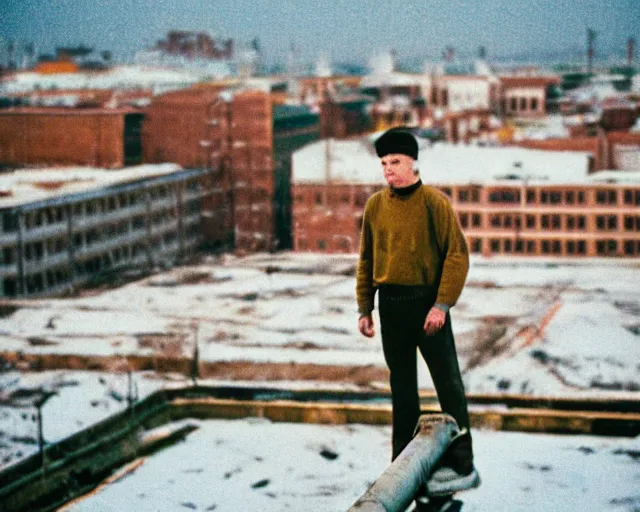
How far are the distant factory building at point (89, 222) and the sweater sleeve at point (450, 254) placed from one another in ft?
41.7

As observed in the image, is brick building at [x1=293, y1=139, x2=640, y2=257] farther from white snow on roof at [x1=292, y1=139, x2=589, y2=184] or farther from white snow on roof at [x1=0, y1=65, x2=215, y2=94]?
Answer: white snow on roof at [x1=0, y1=65, x2=215, y2=94]

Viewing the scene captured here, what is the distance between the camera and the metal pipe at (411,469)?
1554mm

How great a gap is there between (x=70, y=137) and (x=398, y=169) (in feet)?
59.5

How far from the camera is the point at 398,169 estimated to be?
1842mm

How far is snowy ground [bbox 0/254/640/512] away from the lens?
7.48 ft

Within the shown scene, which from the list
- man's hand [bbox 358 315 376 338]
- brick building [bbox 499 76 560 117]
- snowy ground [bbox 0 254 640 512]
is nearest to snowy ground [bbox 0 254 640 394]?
snowy ground [bbox 0 254 640 512]

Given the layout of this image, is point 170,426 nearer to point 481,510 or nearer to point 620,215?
point 481,510

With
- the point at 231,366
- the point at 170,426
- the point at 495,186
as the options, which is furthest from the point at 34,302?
the point at 170,426

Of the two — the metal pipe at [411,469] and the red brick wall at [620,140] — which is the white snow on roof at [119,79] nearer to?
the red brick wall at [620,140]

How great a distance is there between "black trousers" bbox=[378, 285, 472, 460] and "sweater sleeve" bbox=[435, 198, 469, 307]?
0.15 ft

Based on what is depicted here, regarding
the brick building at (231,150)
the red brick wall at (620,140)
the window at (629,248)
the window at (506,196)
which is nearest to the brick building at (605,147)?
the red brick wall at (620,140)

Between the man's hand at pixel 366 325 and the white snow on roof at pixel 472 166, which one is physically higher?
the man's hand at pixel 366 325

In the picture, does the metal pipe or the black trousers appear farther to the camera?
the black trousers

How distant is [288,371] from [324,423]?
6.37m
